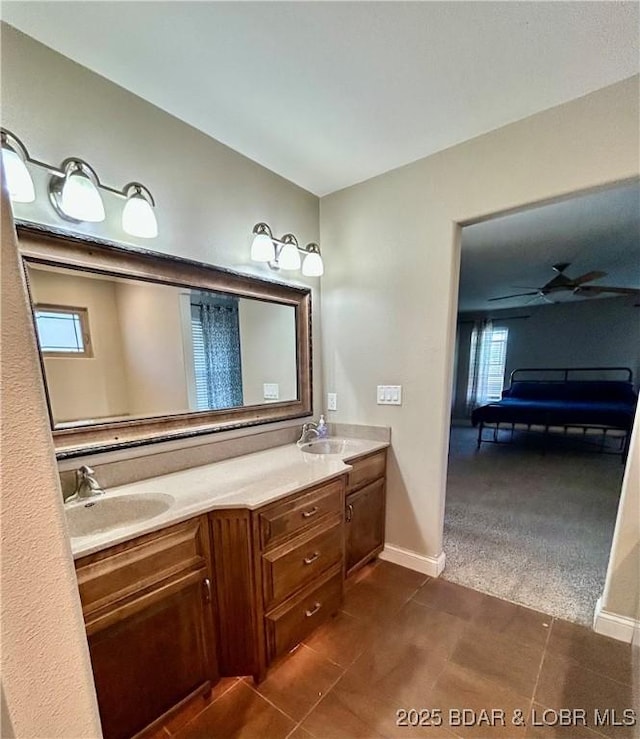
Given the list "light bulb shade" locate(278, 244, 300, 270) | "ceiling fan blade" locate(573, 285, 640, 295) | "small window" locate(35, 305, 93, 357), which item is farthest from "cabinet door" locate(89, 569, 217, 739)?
"ceiling fan blade" locate(573, 285, 640, 295)

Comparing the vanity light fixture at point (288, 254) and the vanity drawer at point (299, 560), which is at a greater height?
the vanity light fixture at point (288, 254)

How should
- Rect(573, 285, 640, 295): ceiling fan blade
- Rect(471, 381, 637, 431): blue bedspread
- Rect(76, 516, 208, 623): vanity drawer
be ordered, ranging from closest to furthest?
1. Rect(76, 516, 208, 623): vanity drawer
2. Rect(573, 285, 640, 295): ceiling fan blade
3. Rect(471, 381, 637, 431): blue bedspread

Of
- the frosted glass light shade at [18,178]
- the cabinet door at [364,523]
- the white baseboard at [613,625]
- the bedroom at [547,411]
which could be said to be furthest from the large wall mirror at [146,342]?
the white baseboard at [613,625]

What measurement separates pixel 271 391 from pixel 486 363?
21.3 ft

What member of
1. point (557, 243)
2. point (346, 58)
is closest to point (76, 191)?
point (346, 58)

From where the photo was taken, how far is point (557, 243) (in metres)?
3.18

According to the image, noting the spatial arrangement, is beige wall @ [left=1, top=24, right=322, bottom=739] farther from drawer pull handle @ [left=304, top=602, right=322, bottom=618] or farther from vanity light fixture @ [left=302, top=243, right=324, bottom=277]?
drawer pull handle @ [left=304, top=602, right=322, bottom=618]

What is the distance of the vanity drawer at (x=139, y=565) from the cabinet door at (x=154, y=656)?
0.16 feet

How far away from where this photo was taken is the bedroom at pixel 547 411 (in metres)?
2.15

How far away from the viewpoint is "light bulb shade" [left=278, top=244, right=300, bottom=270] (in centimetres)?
201

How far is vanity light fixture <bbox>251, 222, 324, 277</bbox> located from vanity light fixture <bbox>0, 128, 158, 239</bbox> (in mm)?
578

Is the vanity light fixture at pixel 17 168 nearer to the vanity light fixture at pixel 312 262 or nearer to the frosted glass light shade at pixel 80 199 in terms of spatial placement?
the frosted glass light shade at pixel 80 199

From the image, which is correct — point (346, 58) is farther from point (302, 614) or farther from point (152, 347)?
point (302, 614)

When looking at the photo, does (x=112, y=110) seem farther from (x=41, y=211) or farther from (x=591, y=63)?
(x=591, y=63)
